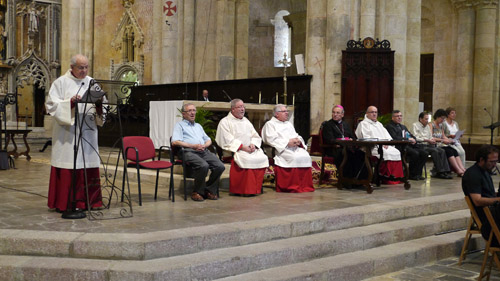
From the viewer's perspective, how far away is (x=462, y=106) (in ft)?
54.3

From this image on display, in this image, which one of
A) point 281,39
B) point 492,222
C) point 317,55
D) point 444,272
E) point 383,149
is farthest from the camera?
point 281,39

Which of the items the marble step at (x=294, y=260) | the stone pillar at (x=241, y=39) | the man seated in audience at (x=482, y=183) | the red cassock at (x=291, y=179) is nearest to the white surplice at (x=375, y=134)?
the red cassock at (x=291, y=179)

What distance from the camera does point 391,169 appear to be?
8695 mm

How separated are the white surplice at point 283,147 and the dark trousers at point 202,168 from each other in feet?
3.48

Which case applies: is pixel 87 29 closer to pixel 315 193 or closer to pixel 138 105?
pixel 138 105

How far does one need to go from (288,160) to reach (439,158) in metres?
3.34

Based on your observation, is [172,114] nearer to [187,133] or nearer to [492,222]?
[187,133]

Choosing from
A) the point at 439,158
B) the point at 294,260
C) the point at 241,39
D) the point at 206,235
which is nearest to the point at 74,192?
the point at 206,235

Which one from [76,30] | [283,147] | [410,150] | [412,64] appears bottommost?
[410,150]

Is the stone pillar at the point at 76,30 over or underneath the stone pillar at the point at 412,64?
over

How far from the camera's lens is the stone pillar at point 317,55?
12.2 m

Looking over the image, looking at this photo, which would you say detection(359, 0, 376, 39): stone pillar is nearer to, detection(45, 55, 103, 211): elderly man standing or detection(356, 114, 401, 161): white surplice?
detection(356, 114, 401, 161): white surplice

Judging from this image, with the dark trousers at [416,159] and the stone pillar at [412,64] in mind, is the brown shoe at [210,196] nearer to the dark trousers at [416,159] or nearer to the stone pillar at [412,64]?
the dark trousers at [416,159]

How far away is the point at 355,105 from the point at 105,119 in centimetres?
705
